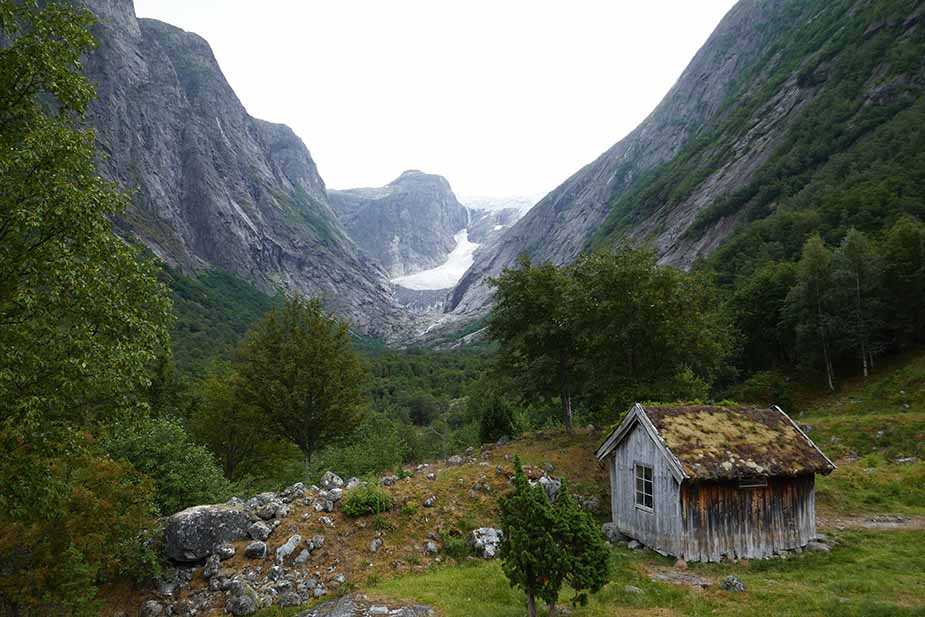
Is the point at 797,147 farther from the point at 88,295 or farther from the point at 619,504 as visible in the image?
the point at 88,295

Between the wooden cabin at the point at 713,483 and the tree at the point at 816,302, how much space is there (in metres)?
28.1

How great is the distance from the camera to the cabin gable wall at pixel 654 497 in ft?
50.5

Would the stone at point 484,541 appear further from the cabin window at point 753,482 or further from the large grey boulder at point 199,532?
the cabin window at point 753,482

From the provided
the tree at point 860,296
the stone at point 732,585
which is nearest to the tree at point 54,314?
the stone at point 732,585

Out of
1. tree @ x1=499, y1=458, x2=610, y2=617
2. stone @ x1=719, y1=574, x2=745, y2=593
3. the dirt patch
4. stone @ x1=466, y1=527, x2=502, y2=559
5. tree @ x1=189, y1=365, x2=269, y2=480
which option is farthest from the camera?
tree @ x1=189, y1=365, x2=269, y2=480

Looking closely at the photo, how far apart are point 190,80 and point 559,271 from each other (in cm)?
22597

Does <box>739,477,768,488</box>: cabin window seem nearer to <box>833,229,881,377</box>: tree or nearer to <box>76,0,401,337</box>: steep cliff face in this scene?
<box>833,229,881,377</box>: tree

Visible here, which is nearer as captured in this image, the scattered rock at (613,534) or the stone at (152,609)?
the stone at (152,609)

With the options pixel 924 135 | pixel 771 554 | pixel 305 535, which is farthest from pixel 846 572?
pixel 924 135

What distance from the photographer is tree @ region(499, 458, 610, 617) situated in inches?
377

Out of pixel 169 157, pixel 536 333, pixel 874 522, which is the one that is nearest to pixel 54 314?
pixel 536 333

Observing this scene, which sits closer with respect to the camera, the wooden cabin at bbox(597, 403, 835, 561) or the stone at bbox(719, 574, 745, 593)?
the stone at bbox(719, 574, 745, 593)

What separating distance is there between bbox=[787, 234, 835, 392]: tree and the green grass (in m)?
28.7

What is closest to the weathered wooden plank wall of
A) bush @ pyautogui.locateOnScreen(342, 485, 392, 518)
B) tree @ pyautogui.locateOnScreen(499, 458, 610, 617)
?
tree @ pyautogui.locateOnScreen(499, 458, 610, 617)
